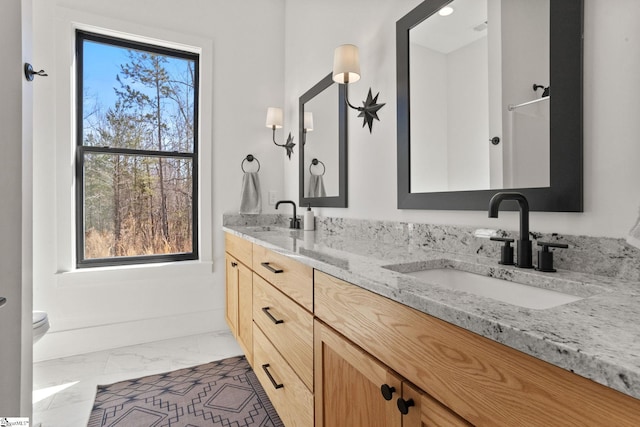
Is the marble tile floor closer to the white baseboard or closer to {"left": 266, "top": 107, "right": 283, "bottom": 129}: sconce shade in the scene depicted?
the white baseboard

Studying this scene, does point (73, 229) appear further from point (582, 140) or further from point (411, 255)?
point (582, 140)

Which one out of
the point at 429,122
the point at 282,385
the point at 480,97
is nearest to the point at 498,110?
the point at 480,97

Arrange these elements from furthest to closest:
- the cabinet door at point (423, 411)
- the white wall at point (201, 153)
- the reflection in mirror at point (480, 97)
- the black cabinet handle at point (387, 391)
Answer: the white wall at point (201, 153) < the reflection in mirror at point (480, 97) < the black cabinet handle at point (387, 391) < the cabinet door at point (423, 411)

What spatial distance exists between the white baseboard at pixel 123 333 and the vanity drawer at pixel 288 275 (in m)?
1.26

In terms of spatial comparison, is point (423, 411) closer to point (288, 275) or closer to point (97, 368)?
point (288, 275)

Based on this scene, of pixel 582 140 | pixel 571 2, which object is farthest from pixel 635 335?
pixel 571 2

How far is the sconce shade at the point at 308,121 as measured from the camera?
237 cm

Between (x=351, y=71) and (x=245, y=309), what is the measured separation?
147cm

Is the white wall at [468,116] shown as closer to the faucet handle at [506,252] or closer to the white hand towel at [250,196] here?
the faucet handle at [506,252]

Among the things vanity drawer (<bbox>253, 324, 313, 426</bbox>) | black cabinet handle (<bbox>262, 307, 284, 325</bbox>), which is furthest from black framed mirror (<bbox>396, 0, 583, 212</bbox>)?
vanity drawer (<bbox>253, 324, 313, 426</bbox>)

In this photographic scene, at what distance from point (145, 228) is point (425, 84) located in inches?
87.2

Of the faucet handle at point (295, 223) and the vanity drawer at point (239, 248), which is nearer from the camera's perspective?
the vanity drawer at point (239, 248)

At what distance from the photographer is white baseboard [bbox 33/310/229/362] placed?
83.8 inches

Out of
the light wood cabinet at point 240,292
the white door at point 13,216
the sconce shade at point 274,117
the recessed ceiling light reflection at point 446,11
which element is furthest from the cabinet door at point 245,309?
the recessed ceiling light reflection at point 446,11
